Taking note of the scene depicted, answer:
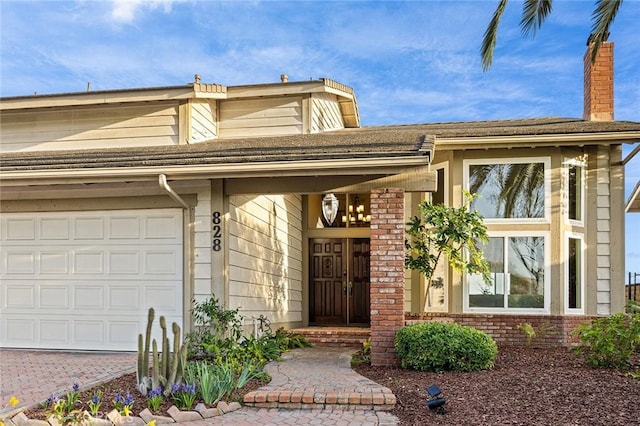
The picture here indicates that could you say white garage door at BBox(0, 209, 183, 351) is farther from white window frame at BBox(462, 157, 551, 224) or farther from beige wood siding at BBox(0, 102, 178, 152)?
white window frame at BBox(462, 157, 551, 224)

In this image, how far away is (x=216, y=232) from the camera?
8.35m

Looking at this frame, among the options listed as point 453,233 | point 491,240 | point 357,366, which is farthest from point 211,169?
point 491,240

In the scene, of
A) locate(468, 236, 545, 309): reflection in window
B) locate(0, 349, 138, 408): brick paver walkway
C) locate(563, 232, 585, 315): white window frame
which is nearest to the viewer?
locate(0, 349, 138, 408): brick paver walkway

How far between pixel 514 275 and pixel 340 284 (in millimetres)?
4018

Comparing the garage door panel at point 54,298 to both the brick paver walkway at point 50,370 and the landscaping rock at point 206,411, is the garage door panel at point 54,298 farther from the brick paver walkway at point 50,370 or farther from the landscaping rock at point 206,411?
the landscaping rock at point 206,411

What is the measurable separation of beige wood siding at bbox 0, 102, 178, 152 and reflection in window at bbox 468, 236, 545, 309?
249 inches

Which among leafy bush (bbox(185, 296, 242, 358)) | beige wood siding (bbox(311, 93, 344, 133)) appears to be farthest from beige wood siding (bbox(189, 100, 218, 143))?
leafy bush (bbox(185, 296, 242, 358))

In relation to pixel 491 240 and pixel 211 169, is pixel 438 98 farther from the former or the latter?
pixel 211 169

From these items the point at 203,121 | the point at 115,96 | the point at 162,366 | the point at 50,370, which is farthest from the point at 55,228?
the point at 162,366

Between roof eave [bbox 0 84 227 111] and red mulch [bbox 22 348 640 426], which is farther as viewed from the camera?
roof eave [bbox 0 84 227 111]

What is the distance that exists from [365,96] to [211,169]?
9574mm

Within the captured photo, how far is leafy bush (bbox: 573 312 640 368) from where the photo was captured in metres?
7.01

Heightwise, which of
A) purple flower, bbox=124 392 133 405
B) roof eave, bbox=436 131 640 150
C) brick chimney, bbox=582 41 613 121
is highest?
brick chimney, bbox=582 41 613 121

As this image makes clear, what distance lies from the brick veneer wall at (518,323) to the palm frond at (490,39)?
445 centimetres
